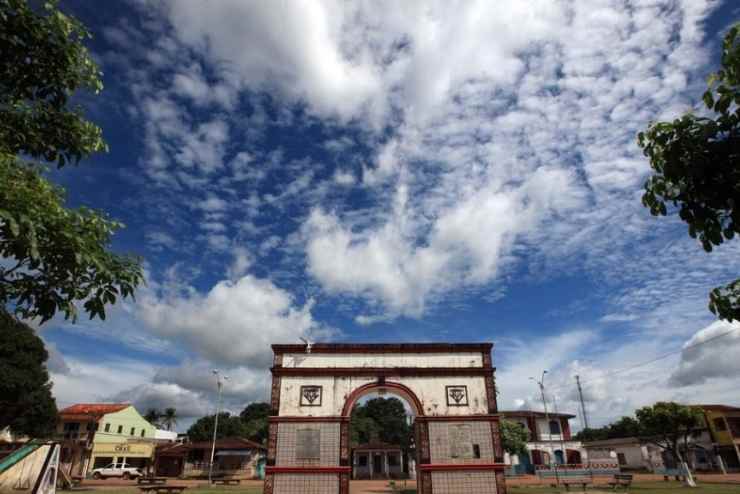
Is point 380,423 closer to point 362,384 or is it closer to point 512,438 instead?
point 512,438

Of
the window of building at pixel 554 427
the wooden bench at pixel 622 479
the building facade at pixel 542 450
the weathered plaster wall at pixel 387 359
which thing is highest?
the weathered plaster wall at pixel 387 359

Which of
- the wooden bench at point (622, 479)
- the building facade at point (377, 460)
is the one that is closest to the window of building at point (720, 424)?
the wooden bench at point (622, 479)

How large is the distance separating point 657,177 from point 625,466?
58.4m

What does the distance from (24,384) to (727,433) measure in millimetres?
59770

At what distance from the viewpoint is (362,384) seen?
1931 centimetres

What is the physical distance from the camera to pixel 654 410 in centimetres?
3203

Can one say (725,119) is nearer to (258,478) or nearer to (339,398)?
(339,398)

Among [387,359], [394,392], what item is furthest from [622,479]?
[387,359]

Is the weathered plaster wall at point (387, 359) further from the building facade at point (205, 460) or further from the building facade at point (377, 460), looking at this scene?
the building facade at point (377, 460)

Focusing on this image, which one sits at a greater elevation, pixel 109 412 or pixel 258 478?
pixel 109 412

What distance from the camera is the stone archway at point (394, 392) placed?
58.4 ft

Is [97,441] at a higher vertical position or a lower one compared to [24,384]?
lower

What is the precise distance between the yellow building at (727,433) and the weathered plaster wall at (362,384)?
3954 cm

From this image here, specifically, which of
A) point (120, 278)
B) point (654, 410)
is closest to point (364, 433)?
point (654, 410)
